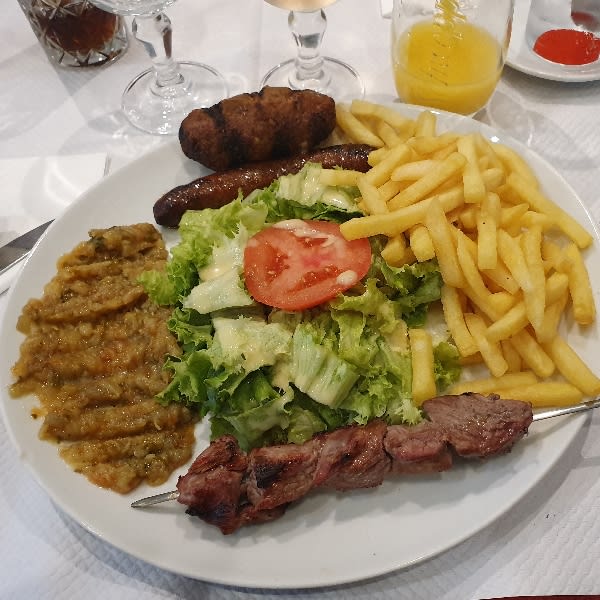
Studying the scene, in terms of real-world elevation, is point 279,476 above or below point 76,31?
below

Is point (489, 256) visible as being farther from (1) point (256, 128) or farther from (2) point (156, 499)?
(2) point (156, 499)

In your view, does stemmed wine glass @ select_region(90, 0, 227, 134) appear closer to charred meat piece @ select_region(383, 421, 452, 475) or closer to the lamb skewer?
the lamb skewer

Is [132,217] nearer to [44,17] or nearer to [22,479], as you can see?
[22,479]

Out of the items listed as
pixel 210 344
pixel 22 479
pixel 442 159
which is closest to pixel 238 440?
pixel 210 344

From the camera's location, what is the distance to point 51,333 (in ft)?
7.71

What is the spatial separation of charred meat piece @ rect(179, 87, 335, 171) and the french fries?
48cm

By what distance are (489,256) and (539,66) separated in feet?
5.44

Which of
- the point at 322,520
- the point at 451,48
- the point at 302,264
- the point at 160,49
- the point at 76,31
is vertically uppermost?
the point at 76,31

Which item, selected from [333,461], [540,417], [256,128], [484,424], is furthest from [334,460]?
[256,128]

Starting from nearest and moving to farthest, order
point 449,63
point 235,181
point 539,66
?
1. point 235,181
2. point 449,63
3. point 539,66

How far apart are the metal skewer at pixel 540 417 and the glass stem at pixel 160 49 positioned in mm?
2342

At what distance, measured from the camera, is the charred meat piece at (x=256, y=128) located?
8.82ft

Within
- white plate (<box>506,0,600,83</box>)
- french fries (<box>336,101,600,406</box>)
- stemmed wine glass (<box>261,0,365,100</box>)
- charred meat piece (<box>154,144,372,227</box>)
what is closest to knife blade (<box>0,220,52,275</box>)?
charred meat piece (<box>154,144,372,227</box>)

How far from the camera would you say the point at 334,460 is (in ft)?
6.18
